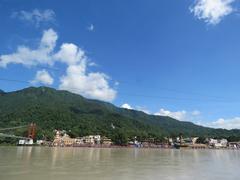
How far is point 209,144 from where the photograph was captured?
175500 millimetres

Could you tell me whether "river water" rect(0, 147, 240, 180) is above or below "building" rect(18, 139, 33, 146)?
below

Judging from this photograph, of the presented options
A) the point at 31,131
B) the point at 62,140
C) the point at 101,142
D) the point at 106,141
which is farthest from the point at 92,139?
the point at 31,131

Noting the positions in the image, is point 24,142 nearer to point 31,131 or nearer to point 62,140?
point 31,131

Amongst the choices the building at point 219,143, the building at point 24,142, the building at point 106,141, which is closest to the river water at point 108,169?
the building at point 24,142

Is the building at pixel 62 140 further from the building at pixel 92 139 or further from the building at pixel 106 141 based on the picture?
the building at pixel 106 141

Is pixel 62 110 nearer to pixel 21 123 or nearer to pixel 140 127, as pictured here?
pixel 21 123

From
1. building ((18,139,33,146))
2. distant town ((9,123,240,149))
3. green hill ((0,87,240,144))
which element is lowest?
building ((18,139,33,146))

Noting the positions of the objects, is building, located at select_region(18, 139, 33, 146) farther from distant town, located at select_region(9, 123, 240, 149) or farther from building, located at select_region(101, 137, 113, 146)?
building, located at select_region(101, 137, 113, 146)

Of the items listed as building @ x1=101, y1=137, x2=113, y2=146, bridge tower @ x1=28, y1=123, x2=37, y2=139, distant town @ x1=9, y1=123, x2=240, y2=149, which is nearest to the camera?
bridge tower @ x1=28, y1=123, x2=37, y2=139

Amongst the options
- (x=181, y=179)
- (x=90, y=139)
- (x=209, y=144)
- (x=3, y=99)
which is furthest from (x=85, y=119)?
(x=181, y=179)

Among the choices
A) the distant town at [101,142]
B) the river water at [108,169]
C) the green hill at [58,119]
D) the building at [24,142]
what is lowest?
the river water at [108,169]

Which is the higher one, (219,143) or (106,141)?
(219,143)

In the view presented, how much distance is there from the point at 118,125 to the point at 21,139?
75137 mm

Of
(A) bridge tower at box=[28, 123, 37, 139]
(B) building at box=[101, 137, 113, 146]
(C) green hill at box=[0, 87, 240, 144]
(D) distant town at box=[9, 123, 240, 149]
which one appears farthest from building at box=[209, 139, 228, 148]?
(A) bridge tower at box=[28, 123, 37, 139]
